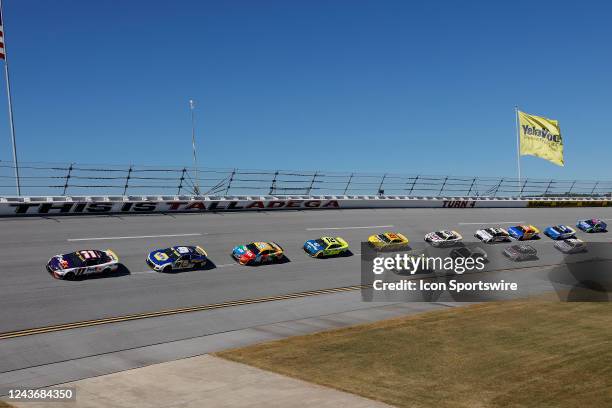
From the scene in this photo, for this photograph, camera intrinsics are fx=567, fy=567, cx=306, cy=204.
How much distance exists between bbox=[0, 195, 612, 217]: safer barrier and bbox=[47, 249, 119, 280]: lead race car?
8.62m

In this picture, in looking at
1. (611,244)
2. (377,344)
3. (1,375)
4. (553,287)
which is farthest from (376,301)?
(611,244)

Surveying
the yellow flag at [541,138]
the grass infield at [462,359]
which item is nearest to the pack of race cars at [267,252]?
the grass infield at [462,359]

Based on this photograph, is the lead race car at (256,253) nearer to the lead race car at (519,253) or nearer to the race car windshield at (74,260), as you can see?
the race car windshield at (74,260)

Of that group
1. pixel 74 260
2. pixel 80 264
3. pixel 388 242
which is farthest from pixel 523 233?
pixel 74 260

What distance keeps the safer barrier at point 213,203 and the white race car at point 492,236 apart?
10.0m

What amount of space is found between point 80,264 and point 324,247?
1336 cm

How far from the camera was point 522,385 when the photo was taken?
14.6m

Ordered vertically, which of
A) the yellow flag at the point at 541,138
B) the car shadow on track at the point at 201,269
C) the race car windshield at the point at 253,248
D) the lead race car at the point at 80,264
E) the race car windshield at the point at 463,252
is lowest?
the race car windshield at the point at 463,252

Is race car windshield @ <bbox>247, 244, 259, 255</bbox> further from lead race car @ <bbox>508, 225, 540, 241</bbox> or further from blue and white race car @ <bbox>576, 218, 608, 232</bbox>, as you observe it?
blue and white race car @ <bbox>576, 218, 608, 232</bbox>

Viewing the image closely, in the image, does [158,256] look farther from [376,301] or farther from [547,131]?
[547,131]

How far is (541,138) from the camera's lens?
56500 millimetres

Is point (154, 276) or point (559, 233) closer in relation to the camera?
point (154, 276)

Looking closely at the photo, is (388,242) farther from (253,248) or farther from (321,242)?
(253,248)

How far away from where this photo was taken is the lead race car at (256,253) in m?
29.4
